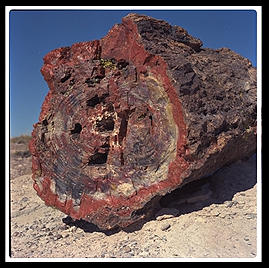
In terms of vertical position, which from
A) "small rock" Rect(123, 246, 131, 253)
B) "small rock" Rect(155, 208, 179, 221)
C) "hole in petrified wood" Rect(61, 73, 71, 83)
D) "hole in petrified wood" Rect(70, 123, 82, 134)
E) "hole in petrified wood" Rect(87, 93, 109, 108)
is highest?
"hole in petrified wood" Rect(61, 73, 71, 83)

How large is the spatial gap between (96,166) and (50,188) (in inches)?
34.3

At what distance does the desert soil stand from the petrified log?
0.30 meters

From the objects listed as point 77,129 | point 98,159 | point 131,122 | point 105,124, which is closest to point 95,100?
point 105,124

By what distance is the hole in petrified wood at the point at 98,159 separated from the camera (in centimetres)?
486

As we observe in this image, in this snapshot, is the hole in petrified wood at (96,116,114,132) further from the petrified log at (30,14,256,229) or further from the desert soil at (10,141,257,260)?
the desert soil at (10,141,257,260)

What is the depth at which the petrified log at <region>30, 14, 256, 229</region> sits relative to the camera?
4418 mm

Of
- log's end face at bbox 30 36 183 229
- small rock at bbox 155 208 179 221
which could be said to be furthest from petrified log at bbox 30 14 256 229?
small rock at bbox 155 208 179 221

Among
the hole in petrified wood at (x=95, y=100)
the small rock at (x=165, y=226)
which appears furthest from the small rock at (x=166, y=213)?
the hole in petrified wood at (x=95, y=100)

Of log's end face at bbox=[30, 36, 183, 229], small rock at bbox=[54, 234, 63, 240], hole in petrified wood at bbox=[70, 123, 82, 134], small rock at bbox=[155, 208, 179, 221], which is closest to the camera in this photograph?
log's end face at bbox=[30, 36, 183, 229]

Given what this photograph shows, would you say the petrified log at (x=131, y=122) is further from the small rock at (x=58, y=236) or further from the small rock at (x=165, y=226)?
the small rock at (x=58, y=236)

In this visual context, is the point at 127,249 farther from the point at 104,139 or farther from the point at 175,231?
the point at 104,139

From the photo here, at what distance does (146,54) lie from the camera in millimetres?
4535

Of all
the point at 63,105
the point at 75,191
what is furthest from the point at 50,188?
the point at 63,105

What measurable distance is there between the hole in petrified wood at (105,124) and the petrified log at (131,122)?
15 millimetres
